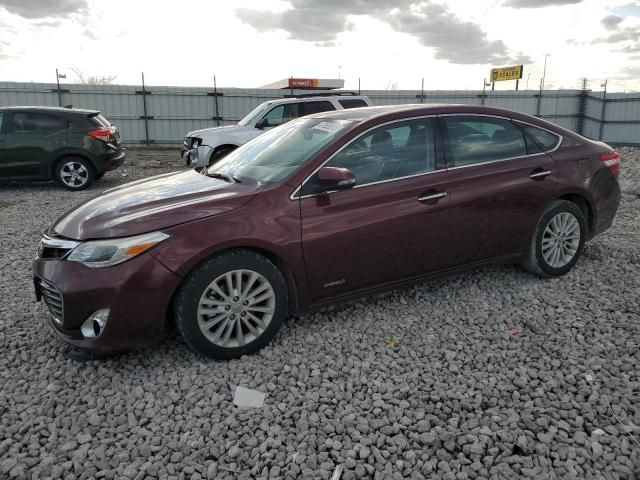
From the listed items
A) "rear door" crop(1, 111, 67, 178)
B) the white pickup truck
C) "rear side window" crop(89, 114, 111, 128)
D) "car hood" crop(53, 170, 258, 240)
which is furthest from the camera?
the white pickup truck

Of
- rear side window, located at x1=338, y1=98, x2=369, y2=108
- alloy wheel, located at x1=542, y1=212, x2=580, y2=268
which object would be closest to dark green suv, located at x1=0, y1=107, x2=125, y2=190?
rear side window, located at x1=338, y1=98, x2=369, y2=108

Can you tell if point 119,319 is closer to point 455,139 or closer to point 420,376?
point 420,376

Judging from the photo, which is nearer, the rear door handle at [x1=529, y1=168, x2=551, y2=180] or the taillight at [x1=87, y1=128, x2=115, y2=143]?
the rear door handle at [x1=529, y1=168, x2=551, y2=180]

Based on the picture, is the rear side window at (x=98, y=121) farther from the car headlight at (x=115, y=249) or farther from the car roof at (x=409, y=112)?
the car headlight at (x=115, y=249)

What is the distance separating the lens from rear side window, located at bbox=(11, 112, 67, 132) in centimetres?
998

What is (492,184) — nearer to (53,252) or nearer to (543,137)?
(543,137)

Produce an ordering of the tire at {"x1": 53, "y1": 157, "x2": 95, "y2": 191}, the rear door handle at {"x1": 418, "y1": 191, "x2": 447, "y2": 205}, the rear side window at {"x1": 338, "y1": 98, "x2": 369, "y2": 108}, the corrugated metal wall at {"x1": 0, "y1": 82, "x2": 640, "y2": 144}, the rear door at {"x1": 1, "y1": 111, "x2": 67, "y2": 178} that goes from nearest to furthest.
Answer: the rear door handle at {"x1": 418, "y1": 191, "x2": 447, "y2": 205}
the rear door at {"x1": 1, "y1": 111, "x2": 67, "y2": 178}
the tire at {"x1": 53, "y1": 157, "x2": 95, "y2": 191}
the rear side window at {"x1": 338, "y1": 98, "x2": 369, "y2": 108}
the corrugated metal wall at {"x1": 0, "y1": 82, "x2": 640, "y2": 144}

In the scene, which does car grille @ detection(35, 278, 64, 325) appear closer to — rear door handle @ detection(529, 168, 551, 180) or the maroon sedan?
the maroon sedan

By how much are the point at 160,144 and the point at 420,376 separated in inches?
770

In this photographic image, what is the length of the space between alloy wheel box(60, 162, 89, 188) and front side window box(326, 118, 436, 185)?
8284mm

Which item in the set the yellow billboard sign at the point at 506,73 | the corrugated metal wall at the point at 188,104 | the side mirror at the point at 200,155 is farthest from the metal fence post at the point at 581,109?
the side mirror at the point at 200,155

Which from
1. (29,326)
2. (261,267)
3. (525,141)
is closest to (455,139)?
(525,141)

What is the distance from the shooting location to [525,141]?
14.9ft

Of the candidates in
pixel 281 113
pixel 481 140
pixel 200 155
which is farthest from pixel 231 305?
pixel 281 113
